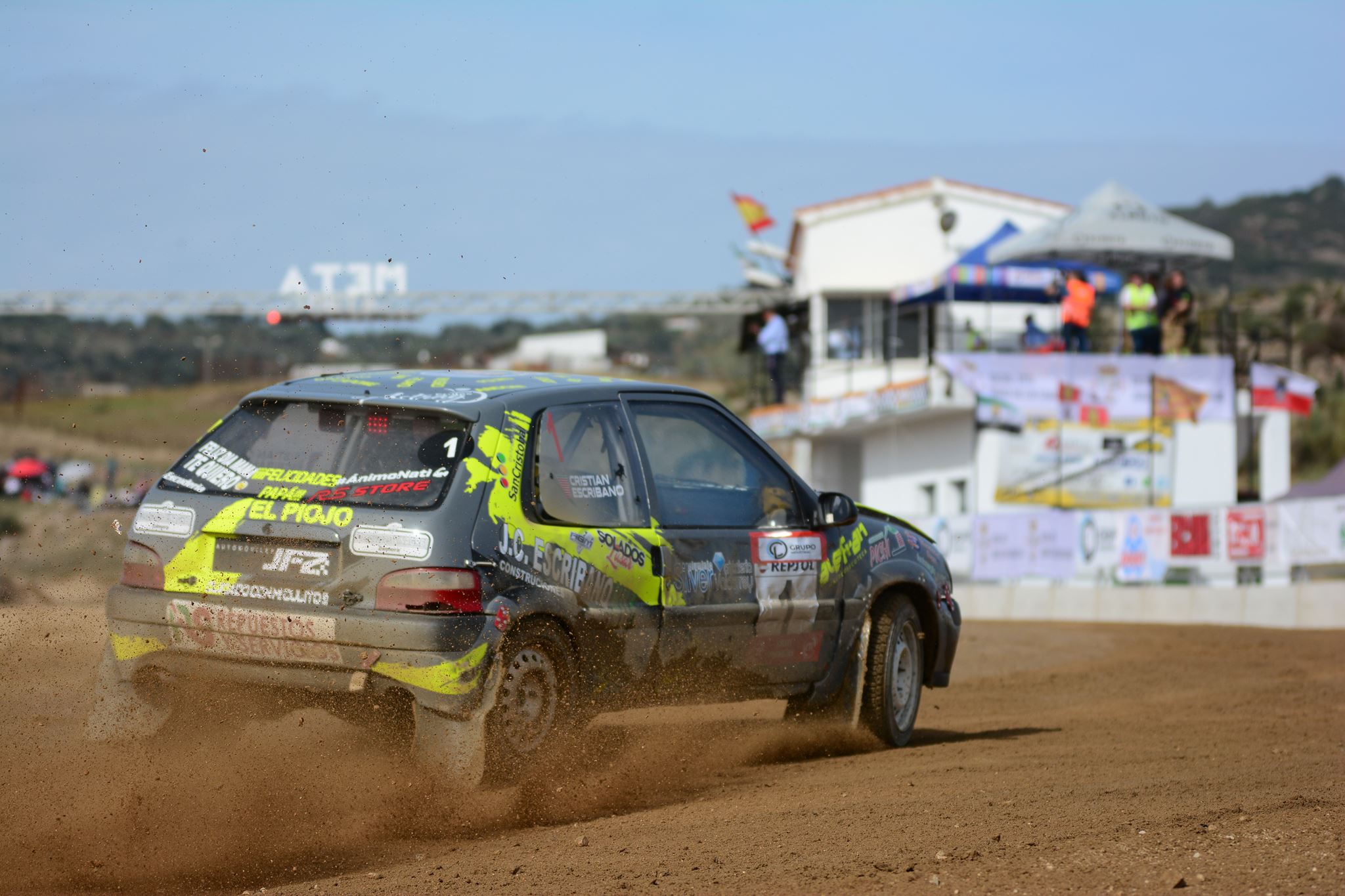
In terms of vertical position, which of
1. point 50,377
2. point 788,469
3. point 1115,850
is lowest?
point 50,377

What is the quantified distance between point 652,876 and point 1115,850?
1432mm

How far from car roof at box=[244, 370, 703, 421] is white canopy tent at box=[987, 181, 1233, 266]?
1842 centimetres

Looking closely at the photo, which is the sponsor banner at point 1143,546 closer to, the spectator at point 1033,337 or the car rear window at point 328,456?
the spectator at point 1033,337

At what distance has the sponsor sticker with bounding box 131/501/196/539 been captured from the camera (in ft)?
19.3

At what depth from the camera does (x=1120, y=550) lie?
2019 centimetres

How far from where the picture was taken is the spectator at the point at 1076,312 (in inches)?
968

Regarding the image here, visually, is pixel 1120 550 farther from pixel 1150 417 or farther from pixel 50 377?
pixel 50 377

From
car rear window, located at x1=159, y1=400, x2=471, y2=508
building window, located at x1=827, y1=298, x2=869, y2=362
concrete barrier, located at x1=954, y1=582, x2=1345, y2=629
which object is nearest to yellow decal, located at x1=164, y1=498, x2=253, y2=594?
car rear window, located at x1=159, y1=400, x2=471, y2=508

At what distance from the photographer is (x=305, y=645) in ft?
18.3

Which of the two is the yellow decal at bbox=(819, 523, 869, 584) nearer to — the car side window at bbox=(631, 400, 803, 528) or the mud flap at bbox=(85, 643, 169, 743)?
the car side window at bbox=(631, 400, 803, 528)

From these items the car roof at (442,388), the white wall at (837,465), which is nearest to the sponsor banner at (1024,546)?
the white wall at (837,465)

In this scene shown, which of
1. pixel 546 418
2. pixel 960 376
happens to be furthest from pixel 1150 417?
pixel 546 418

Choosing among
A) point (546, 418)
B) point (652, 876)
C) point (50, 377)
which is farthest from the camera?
point (50, 377)

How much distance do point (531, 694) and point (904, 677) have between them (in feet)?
9.45
